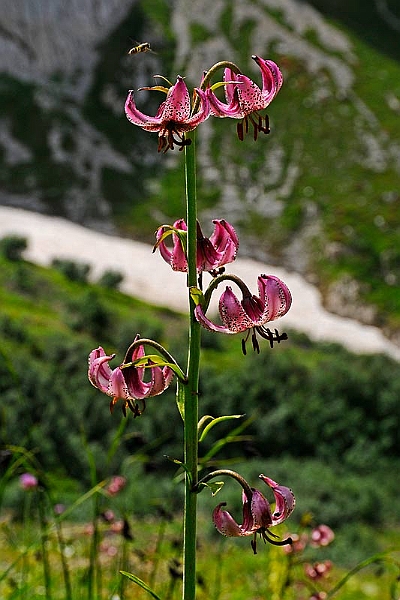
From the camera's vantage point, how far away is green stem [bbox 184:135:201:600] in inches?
75.7

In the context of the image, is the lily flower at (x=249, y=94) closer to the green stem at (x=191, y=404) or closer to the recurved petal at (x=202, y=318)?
the green stem at (x=191, y=404)

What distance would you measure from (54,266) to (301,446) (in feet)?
94.0

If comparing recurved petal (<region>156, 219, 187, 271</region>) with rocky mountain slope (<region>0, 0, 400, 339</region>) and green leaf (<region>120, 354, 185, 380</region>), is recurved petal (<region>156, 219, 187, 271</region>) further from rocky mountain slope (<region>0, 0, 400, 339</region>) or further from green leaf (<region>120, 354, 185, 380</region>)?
rocky mountain slope (<region>0, 0, 400, 339</region>)

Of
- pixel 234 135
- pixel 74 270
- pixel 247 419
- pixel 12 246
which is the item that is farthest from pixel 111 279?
pixel 247 419

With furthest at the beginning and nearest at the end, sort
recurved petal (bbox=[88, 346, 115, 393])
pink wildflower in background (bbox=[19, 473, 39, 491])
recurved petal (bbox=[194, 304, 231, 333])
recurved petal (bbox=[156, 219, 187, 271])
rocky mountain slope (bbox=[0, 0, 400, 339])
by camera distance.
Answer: rocky mountain slope (bbox=[0, 0, 400, 339]) → pink wildflower in background (bbox=[19, 473, 39, 491]) → recurved petal (bbox=[156, 219, 187, 271]) → recurved petal (bbox=[88, 346, 115, 393]) → recurved petal (bbox=[194, 304, 231, 333])

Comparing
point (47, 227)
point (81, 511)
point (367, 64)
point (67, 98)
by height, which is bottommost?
point (81, 511)

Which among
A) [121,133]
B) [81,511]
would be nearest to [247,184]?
[121,133]

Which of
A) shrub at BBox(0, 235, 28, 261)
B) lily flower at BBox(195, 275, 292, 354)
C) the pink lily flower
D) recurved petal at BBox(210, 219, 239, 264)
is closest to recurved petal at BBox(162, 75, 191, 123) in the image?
recurved petal at BBox(210, 219, 239, 264)

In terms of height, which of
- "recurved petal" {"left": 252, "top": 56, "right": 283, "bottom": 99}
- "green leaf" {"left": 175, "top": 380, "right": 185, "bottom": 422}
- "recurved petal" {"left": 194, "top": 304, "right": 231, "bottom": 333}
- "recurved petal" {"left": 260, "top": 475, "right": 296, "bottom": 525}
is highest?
"recurved petal" {"left": 252, "top": 56, "right": 283, "bottom": 99}

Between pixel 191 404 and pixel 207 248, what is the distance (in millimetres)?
445

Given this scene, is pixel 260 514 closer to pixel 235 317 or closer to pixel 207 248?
pixel 235 317

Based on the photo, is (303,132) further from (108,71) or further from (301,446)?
(301,446)

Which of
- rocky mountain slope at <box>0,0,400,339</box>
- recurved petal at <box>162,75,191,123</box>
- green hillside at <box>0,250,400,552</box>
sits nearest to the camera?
recurved petal at <box>162,75,191,123</box>

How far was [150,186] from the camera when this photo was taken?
211ft
